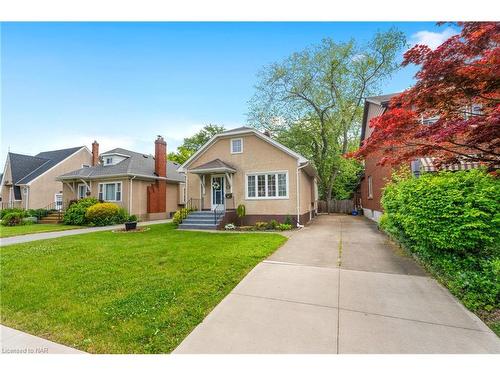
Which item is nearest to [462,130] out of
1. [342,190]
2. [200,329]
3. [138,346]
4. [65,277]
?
[200,329]

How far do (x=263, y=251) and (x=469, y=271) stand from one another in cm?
447

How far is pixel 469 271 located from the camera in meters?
4.01

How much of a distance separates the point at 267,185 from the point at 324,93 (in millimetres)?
14076

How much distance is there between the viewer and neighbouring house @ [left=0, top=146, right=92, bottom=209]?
68.6 ft

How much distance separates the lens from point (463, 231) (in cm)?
405

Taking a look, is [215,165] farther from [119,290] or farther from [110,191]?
[110,191]

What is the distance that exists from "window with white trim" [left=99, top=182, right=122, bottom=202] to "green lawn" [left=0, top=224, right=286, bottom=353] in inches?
391

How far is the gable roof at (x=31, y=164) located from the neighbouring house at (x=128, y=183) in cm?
622

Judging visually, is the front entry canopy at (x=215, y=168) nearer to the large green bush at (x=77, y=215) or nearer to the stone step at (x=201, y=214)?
the stone step at (x=201, y=214)

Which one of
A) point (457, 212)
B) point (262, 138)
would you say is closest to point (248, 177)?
point (262, 138)

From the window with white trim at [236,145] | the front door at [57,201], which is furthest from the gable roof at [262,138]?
the front door at [57,201]

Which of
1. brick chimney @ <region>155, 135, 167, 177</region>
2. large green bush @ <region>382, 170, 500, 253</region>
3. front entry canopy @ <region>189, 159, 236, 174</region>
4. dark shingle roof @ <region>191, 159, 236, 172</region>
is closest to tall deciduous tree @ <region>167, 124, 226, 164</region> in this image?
brick chimney @ <region>155, 135, 167, 177</region>

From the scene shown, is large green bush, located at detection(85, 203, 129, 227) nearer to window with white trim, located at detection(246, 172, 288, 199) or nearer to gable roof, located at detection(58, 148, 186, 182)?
gable roof, located at detection(58, 148, 186, 182)

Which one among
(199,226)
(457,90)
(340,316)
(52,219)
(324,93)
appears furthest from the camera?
(324,93)
